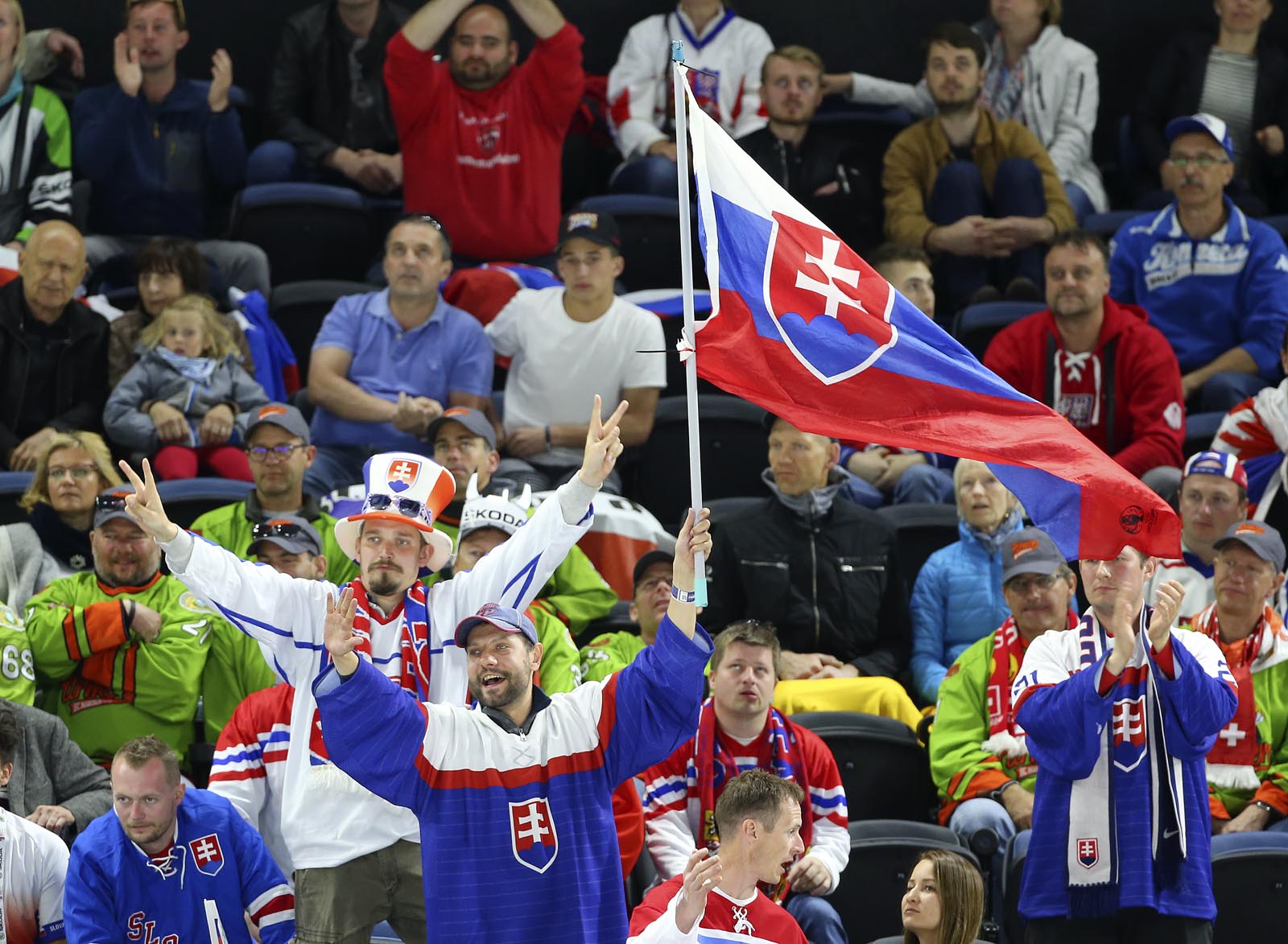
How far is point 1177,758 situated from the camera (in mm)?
6148

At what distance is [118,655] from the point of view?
7.24 meters

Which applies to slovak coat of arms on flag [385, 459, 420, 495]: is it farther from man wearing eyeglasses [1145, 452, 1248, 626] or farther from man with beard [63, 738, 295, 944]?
man wearing eyeglasses [1145, 452, 1248, 626]

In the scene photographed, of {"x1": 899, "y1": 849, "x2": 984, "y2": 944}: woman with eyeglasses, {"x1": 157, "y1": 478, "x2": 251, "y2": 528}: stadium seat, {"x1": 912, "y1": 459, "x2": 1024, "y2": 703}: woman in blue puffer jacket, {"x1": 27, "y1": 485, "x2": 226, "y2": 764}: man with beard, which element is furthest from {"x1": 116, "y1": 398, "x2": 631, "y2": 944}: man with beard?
{"x1": 912, "y1": 459, "x2": 1024, "y2": 703}: woman in blue puffer jacket

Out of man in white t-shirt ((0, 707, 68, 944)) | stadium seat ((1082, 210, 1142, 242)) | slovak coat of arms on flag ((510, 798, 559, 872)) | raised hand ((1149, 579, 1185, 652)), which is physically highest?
stadium seat ((1082, 210, 1142, 242))

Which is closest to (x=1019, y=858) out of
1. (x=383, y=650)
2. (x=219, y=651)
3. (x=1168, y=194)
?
(x=383, y=650)

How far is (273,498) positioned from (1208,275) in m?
4.68

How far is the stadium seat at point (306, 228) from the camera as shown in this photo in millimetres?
10484

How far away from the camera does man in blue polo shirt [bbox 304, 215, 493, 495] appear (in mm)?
8922

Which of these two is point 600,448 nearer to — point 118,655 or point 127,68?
point 118,655

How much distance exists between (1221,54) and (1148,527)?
6727 millimetres

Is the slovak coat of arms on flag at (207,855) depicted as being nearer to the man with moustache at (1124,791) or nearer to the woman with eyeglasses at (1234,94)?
the man with moustache at (1124,791)

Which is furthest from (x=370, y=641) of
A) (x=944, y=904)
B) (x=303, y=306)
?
(x=303, y=306)

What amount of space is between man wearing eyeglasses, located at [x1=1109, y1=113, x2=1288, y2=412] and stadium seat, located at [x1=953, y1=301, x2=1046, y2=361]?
22.6 inches

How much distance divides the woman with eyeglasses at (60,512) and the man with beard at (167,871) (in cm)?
179
